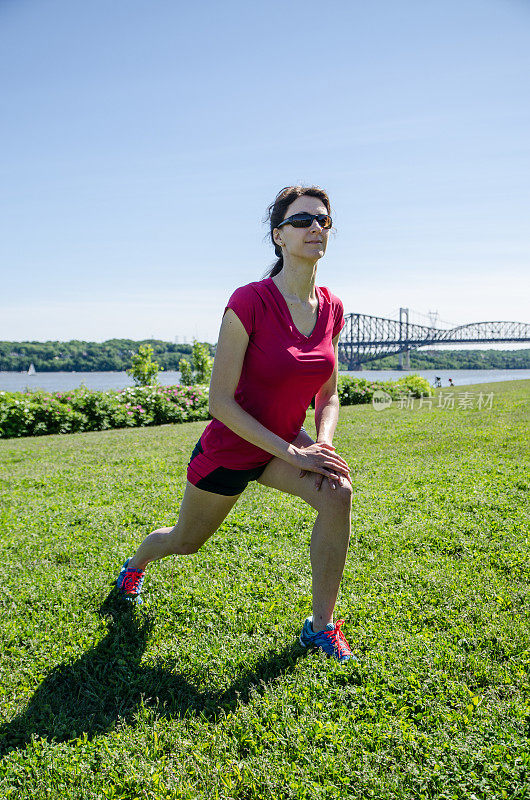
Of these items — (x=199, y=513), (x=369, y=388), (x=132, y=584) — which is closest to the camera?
(x=199, y=513)

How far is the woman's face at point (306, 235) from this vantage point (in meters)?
2.85

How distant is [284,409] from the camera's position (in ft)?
9.31

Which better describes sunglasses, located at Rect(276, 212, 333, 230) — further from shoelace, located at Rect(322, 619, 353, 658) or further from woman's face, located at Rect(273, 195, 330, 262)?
shoelace, located at Rect(322, 619, 353, 658)

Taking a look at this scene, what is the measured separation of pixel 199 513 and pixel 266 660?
33.1 inches

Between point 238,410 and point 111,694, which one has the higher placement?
point 238,410

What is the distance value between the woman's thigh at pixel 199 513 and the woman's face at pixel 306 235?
54.3 inches

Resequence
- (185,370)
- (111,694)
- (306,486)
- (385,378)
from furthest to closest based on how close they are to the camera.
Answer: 1. (185,370)
2. (385,378)
3. (306,486)
4. (111,694)

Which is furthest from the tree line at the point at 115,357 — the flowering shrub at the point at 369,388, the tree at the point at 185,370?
the flowering shrub at the point at 369,388

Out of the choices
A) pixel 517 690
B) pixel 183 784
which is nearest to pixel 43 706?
pixel 183 784

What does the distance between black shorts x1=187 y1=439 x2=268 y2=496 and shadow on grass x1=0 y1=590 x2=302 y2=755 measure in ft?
3.01

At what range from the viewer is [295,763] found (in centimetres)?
211

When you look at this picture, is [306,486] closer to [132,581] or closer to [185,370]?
[132,581]

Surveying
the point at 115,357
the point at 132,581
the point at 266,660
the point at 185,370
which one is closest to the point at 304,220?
the point at 266,660

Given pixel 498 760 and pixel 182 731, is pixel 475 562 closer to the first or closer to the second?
pixel 498 760
